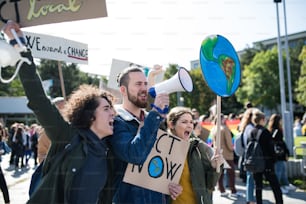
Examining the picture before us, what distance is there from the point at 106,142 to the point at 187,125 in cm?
54

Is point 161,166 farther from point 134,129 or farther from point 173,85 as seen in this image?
point 173,85

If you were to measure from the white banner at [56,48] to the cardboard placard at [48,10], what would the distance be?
856mm

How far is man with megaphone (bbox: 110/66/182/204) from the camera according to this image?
1322 millimetres

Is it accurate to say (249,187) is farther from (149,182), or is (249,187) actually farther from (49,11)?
(49,11)

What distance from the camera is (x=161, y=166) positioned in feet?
5.21

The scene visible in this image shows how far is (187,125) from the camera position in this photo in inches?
73.0

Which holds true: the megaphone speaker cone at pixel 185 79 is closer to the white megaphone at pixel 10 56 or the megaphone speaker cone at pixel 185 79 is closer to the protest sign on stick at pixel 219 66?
the protest sign on stick at pixel 219 66

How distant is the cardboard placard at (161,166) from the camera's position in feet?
4.92

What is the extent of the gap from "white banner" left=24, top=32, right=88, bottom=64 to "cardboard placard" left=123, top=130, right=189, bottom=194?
1118mm

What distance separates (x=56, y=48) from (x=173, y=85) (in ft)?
4.40

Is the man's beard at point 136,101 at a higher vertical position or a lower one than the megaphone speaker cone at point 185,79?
lower

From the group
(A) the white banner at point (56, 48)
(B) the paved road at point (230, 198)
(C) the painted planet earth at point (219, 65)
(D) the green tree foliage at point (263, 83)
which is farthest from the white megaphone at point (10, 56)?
(D) the green tree foliage at point (263, 83)

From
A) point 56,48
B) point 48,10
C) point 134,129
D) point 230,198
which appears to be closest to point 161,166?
point 134,129

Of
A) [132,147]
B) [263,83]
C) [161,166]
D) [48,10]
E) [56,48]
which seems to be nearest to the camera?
[132,147]
